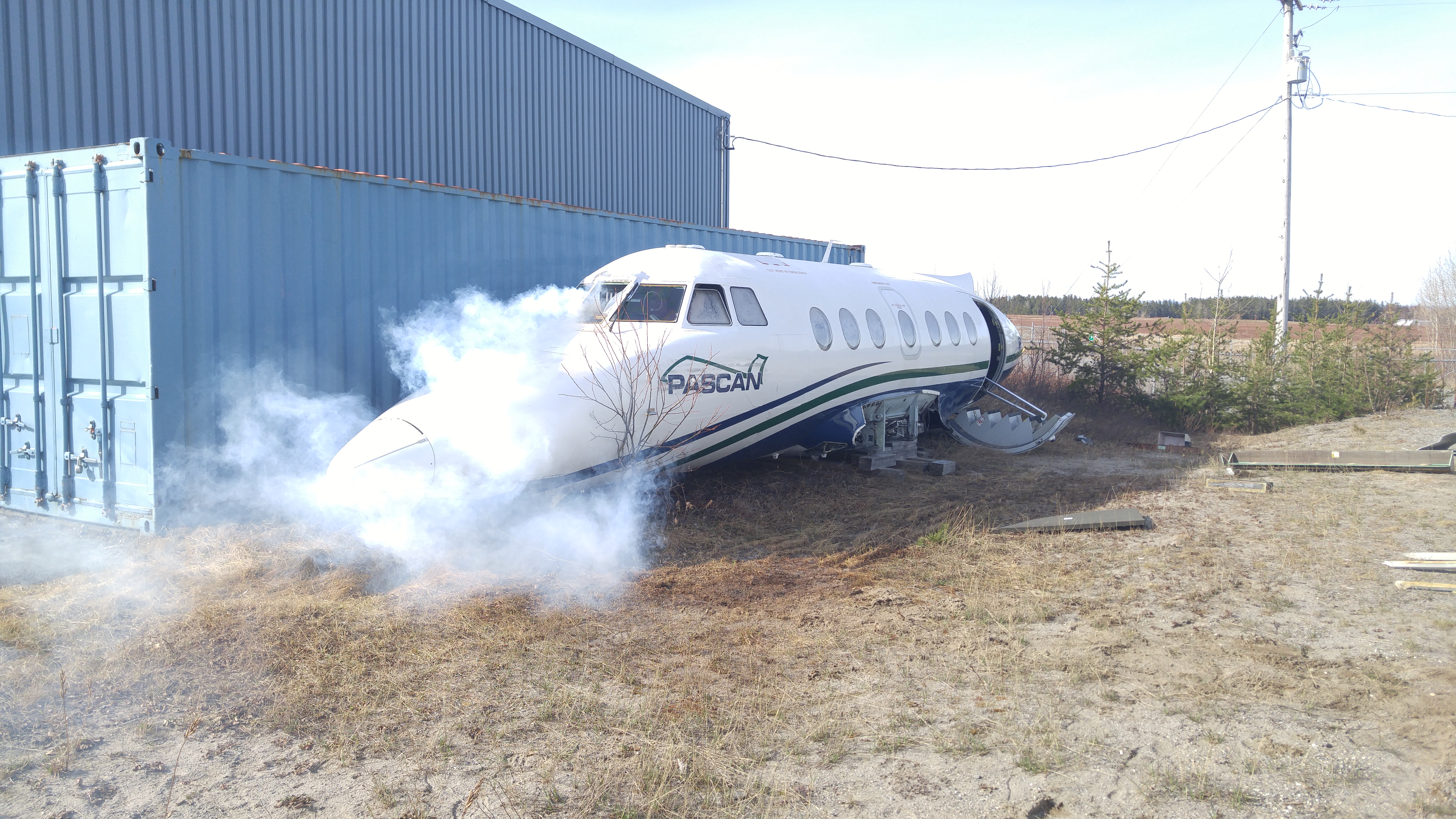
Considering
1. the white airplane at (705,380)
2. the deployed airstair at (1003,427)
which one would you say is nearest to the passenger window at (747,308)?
the white airplane at (705,380)

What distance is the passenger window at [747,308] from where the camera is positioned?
9.88 metres

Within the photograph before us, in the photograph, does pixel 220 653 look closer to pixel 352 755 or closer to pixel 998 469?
pixel 352 755

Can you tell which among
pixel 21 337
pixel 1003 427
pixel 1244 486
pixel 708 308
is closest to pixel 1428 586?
pixel 1244 486

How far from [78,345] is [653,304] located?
5453 millimetres

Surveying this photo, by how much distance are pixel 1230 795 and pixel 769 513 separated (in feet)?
21.4

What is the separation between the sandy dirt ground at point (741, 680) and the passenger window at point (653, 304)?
7.29 feet

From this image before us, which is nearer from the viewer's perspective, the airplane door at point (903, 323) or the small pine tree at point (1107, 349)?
the airplane door at point (903, 323)

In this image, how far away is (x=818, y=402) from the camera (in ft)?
35.6

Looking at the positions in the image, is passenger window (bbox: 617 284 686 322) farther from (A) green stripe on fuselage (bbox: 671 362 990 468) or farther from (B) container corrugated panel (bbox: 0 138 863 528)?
(B) container corrugated panel (bbox: 0 138 863 528)

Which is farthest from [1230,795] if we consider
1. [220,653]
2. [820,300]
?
[820,300]

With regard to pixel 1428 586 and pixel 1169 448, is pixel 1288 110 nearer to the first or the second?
pixel 1169 448

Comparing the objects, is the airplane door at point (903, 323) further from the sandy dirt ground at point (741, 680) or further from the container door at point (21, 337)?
the container door at point (21, 337)

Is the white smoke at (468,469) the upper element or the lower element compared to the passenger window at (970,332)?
lower

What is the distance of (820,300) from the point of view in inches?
443
